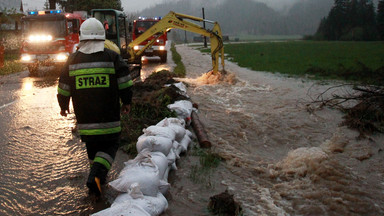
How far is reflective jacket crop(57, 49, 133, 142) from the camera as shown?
3.49m

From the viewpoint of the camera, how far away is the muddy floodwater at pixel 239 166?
12.4 feet

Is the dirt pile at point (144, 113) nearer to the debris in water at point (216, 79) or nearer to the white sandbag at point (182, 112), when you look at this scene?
the white sandbag at point (182, 112)

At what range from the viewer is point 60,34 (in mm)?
13906

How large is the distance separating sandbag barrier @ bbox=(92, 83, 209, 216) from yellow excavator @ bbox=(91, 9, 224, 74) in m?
7.43

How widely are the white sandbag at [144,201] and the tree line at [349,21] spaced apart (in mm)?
61397

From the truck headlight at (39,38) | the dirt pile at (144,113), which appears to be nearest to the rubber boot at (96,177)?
the dirt pile at (144,113)

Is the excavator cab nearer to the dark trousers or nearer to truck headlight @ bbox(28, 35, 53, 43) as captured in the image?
truck headlight @ bbox(28, 35, 53, 43)

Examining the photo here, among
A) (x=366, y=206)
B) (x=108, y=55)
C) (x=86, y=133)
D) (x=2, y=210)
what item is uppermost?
(x=108, y=55)

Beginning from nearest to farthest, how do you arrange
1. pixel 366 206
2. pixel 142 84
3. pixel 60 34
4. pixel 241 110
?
1. pixel 366 206
2. pixel 241 110
3. pixel 142 84
4. pixel 60 34

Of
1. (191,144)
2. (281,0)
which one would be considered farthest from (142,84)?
(281,0)

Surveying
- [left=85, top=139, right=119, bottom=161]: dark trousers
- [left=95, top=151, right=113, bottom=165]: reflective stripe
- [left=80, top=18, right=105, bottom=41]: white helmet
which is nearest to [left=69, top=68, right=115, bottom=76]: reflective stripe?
[left=80, top=18, right=105, bottom=41]: white helmet

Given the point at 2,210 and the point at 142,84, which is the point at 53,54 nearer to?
the point at 142,84

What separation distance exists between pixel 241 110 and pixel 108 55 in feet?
18.7

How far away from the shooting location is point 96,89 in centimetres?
351
